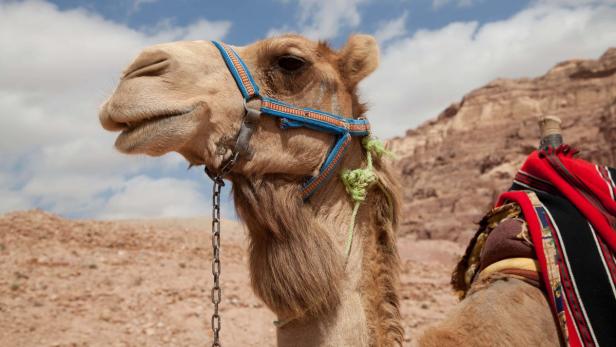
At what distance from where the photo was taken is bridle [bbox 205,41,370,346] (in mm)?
2299

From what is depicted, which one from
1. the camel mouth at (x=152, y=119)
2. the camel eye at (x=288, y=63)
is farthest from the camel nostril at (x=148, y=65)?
the camel eye at (x=288, y=63)

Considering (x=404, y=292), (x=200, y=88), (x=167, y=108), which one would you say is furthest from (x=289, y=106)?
(x=404, y=292)

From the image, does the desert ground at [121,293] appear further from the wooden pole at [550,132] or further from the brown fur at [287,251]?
the brown fur at [287,251]

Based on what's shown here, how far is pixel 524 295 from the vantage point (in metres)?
2.44

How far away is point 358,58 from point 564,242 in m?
1.31

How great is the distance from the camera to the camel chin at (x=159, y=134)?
7.00 feet

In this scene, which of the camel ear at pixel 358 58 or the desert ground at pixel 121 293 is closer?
the camel ear at pixel 358 58

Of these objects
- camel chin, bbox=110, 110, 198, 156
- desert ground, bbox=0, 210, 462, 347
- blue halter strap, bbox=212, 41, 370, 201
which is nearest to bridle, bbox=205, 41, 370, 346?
blue halter strap, bbox=212, 41, 370, 201

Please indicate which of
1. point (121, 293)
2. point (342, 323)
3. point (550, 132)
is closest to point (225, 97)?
point (342, 323)

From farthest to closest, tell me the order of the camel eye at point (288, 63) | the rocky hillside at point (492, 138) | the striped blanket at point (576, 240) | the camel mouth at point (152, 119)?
the rocky hillside at point (492, 138) < the camel eye at point (288, 63) < the striped blanket at point (576, 240) < the camel mouth at point (152, 119)

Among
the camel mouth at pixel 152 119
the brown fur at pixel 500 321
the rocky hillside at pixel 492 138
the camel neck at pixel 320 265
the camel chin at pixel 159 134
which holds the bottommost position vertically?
the brown fur at pixel 500 321

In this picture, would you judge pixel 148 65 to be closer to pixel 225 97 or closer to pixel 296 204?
pixel 225 97

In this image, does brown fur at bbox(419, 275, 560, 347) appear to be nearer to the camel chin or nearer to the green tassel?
the green tassel

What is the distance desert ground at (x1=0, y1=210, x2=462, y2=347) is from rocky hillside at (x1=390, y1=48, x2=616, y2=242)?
3846 centimetres
